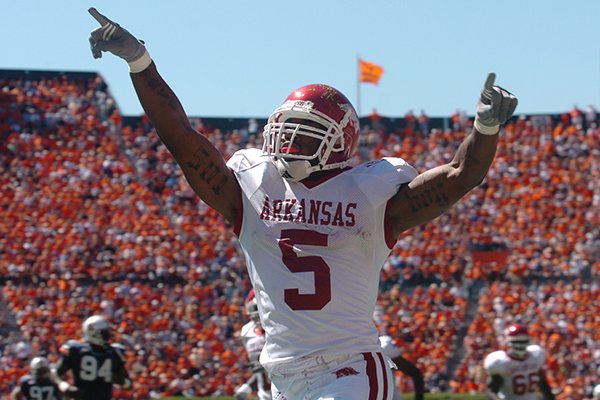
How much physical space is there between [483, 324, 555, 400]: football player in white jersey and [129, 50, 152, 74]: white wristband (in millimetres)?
5974

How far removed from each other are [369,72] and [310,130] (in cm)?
2269

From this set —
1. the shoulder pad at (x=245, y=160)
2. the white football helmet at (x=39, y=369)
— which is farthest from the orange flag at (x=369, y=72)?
the shoulder pad at (x=245, y=160)

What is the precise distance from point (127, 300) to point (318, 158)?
13706 millimetres

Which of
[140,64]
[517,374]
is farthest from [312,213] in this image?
[517,374]

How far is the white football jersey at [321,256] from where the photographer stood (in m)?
3.54

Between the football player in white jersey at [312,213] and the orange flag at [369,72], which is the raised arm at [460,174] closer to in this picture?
the football player in white jersey at [312,213]

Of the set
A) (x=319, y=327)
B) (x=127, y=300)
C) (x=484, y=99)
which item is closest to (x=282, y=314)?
(x=319, y=327)

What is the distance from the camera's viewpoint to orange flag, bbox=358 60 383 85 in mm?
26000

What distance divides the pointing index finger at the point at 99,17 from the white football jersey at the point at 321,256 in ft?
2.47

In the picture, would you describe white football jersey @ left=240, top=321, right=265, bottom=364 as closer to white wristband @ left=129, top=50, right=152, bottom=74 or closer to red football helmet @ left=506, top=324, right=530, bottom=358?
red football helmet @ left=506, top=324, right=530, bottom=358

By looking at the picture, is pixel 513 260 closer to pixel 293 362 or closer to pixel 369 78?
pixel 369 78

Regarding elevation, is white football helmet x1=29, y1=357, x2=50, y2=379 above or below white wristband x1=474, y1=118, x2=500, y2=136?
below

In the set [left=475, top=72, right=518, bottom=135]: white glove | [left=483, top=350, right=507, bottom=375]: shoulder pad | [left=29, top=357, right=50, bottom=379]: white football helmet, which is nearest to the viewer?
[left=475, top=72, right=518, bottom=135]: white glove

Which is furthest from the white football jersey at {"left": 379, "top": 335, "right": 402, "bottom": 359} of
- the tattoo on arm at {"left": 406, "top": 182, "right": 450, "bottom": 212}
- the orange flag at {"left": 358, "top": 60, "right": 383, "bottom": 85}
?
the orange flag at {"left": 358, "top": 60, "right": 383, "bottom": 85}
